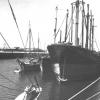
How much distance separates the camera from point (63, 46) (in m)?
28.3

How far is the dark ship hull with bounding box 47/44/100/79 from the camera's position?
28.3 metres

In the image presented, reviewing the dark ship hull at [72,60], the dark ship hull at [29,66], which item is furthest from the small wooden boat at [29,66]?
the dark ship hull at [72,60]

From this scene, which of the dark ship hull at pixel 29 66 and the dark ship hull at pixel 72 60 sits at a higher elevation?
the dark ship hull at pixel 72 60

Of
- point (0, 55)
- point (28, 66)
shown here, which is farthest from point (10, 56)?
point (28, 66)

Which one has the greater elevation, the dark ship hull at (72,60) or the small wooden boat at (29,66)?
the dark ship hull at (72,60)

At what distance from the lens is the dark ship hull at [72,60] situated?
92.8 feet

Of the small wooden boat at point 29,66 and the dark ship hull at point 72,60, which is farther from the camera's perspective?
the small wooden boat at point 29,66

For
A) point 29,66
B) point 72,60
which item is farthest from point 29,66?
point 72,60

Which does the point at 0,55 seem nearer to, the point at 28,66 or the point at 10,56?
the point at 10,56

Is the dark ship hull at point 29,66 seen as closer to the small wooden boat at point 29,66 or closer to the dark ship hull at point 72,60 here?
the small wooden boat at point 29,66

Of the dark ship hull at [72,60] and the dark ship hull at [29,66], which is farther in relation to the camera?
the dark ship hull at [29,66]

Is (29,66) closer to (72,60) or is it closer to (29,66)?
(29,66)

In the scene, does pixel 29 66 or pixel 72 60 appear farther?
pixel 29 66

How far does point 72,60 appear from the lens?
28812 mm
